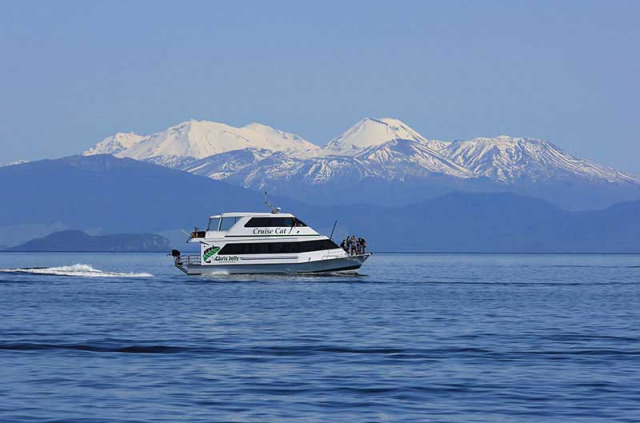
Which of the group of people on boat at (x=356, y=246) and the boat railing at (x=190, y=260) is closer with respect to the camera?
the boat railing at (x=190, y=260)

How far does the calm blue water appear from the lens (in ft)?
111

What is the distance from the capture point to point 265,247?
111062 mm

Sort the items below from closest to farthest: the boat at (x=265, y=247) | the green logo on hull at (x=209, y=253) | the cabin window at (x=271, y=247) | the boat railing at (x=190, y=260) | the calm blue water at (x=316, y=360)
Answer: the calm blue water at (x=316, y=360) < the boat at (x=265, y=247) < the cabin window at (x=271, y=247) < the green logo on hull at (x=209, y=253) < the boat railing at (x=190, y=260)

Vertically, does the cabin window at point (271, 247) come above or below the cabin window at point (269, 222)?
below

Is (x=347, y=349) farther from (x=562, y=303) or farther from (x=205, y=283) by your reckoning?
(x=205, y=283)

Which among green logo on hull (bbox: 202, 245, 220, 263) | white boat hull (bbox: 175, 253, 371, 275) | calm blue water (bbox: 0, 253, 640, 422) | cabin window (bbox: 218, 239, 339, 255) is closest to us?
calm blue water (bbox: 0, 253, 640, 422)

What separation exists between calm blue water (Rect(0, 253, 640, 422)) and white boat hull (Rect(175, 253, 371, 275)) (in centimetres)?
2641

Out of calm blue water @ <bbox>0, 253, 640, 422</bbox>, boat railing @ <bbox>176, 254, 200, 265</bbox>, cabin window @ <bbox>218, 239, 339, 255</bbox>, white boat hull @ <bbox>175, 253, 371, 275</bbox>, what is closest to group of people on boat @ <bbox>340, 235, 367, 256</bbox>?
white boat hull @ <bbox>175, 253, 371, 275</bbox>

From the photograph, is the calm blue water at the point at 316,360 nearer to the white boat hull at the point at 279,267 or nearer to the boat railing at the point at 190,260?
the white boat hull at the point at 279,267

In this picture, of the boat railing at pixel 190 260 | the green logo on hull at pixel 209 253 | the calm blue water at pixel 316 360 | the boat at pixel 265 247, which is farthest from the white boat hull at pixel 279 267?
the calm blue water at pixel 316 360

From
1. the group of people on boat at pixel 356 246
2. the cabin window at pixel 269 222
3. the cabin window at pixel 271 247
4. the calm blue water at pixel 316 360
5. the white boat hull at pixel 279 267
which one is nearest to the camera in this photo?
the calm blue water at pixel 316 360

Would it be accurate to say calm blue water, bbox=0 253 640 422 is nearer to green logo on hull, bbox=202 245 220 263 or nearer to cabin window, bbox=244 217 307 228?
cabin window, bbox=244 217 307 228

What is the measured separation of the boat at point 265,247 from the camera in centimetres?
10962

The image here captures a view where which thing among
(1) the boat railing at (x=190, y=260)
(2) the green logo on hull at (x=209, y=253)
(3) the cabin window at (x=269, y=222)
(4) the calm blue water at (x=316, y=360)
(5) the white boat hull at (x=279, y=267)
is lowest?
(4) the calm blue water at (x=316, y=360)
